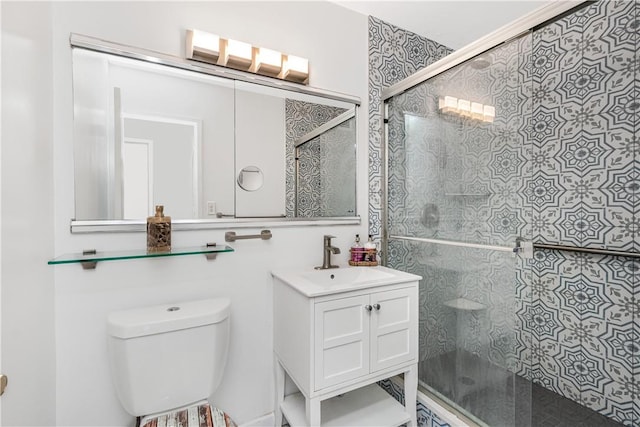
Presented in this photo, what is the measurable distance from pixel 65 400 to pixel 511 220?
185 cm

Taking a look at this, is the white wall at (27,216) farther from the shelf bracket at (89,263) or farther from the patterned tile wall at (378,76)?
the patterned tile wall at (378,76)

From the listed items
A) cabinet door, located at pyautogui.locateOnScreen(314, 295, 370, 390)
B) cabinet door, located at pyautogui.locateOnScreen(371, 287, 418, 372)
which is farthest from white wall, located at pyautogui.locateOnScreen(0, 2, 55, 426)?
cabinet door, located at pyautogui.locateOnScreen(371, 287, 418, 372)

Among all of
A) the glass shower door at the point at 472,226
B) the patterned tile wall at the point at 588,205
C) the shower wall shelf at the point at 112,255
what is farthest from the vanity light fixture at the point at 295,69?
the patterned tile wall at the point at 588,205

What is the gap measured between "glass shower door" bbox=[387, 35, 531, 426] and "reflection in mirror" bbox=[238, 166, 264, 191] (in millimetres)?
830

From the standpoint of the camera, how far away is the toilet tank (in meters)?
1.05

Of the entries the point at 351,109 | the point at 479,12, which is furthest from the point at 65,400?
the point at 479,12

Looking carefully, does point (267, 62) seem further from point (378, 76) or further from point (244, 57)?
point (378, 76)

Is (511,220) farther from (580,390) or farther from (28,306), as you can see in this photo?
(28,306)

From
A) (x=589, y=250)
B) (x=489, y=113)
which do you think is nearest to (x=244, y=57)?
(x=489, y=113)

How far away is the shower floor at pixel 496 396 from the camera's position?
121cm

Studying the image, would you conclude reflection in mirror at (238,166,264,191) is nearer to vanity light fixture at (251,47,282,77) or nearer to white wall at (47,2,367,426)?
white wall at (47,2,367,426)

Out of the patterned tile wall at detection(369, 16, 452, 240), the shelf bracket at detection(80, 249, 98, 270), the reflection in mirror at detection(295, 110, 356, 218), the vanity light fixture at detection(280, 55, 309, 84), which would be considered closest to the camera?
the shelf bracket at detection(80, 249, 98, 270)

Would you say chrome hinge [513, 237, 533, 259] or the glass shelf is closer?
the glass shelf

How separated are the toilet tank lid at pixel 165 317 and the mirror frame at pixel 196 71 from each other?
0.33m
